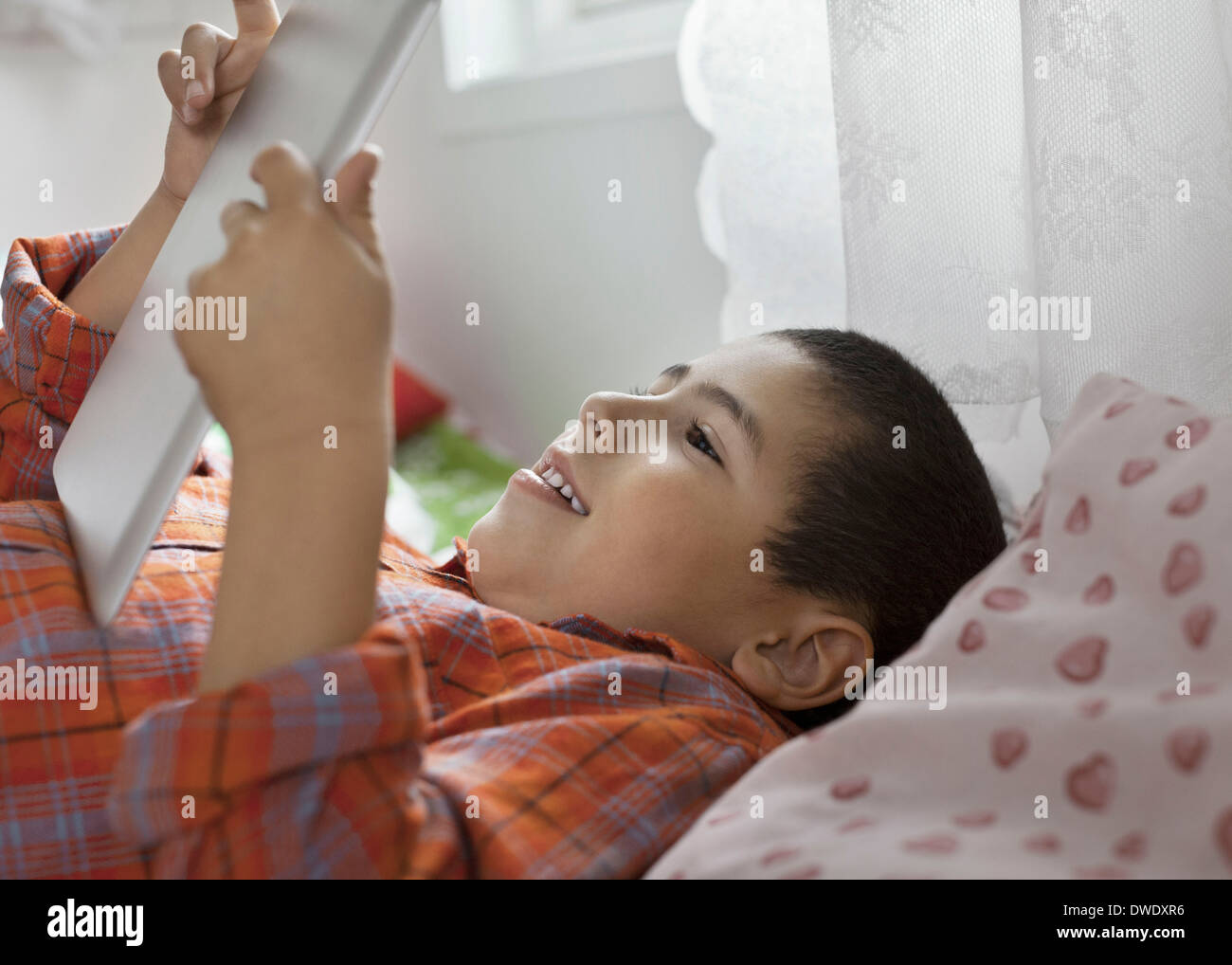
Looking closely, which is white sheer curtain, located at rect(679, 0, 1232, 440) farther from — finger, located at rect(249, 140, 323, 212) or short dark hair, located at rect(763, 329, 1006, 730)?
finger, located at rect(249, 140, 323, 212)

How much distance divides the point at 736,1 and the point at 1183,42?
0.49 meters

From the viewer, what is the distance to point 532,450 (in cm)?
179

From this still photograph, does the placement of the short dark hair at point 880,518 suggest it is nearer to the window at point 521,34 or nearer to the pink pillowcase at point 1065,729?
the pink pillowcase at point 1065,729

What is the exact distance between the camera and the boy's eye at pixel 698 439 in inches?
32.4

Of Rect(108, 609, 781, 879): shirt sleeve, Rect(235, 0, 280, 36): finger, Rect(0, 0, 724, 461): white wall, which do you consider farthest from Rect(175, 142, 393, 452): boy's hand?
Rect(0, 0, 724, 461): white wall

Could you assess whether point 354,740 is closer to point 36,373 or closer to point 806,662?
point 806,662

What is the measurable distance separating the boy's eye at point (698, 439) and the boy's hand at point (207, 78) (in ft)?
1.45

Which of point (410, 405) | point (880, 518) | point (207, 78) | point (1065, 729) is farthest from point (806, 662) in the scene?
point (410, 405)

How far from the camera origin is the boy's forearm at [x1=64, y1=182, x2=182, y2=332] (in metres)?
0.90

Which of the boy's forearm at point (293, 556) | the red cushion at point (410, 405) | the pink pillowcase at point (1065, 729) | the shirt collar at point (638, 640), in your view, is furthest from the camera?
the red cushion at point (410, 405)

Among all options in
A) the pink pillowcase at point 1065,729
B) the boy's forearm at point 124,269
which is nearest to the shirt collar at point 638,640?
the pink pillowcase at point 1065,729

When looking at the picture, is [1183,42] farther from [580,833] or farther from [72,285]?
[72,285]

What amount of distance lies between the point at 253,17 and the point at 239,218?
37 centimetres
